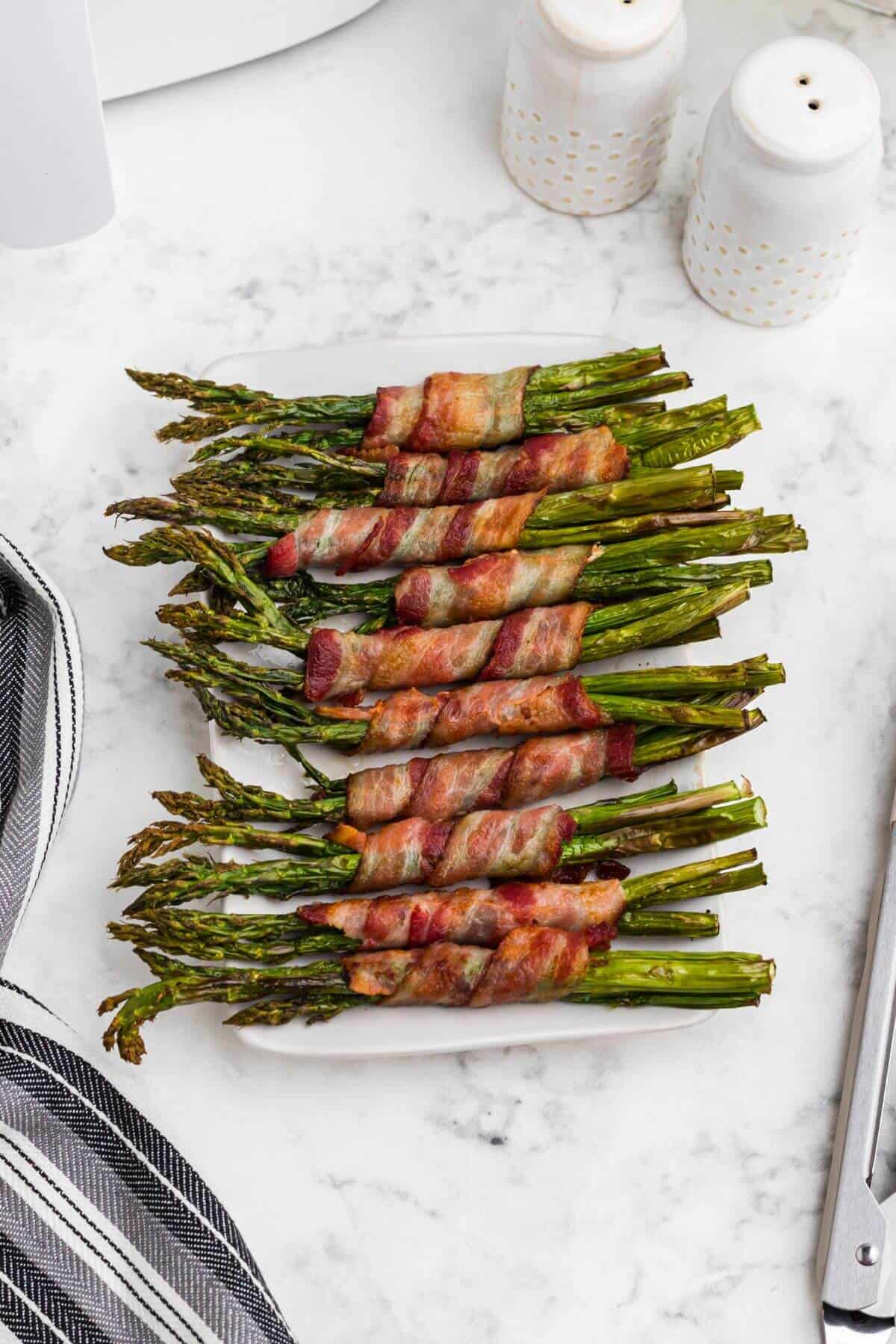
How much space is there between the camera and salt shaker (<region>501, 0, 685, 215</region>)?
8.29 ft

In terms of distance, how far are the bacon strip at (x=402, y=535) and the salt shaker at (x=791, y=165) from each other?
23.8 inches

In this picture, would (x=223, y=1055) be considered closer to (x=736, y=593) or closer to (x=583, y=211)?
(x=736, y=593)

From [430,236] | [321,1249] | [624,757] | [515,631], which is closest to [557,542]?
[515,631]

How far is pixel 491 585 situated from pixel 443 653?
0.46 ft

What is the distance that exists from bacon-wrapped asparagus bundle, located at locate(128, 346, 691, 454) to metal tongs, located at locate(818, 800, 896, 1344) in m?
0.95

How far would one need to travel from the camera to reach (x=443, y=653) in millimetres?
2490

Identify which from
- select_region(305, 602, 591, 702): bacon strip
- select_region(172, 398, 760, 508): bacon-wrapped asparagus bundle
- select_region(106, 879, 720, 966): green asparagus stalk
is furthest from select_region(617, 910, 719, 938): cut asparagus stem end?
select_region(172, 398, 760, 508): bacon-wrapped asparagus bundle

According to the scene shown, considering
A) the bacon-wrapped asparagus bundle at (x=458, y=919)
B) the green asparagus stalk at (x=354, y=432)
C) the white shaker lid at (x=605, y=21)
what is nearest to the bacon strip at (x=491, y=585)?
the green asparagus stalk at (x=354, y=432)

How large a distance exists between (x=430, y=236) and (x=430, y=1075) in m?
1.60

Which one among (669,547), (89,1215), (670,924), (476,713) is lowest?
(89,1215)

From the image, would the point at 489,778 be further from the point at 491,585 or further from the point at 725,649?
the point at 725,649

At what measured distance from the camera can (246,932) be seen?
2320 millimetres

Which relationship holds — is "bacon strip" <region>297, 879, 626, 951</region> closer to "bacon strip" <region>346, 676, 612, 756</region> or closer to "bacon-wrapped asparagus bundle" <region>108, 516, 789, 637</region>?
"bacon strip" <region>346, 676, 612, 756</region>

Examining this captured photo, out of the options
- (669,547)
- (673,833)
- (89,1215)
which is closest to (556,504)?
(669,547)
